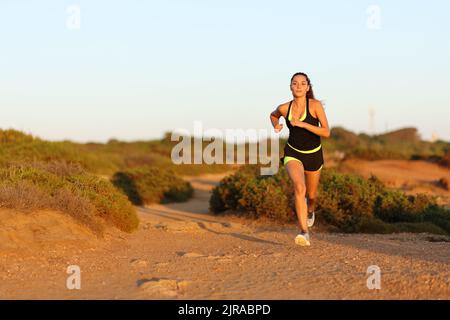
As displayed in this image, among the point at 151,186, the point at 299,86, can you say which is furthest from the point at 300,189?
the point at 151,186

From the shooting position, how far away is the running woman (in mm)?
7759

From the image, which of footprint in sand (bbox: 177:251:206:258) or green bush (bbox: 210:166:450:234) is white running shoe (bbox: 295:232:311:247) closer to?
footprint in sand (bbox: 177:251:206:258)

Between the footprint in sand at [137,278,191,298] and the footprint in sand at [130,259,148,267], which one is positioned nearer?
the footprint in sand at [137,278,191,298]

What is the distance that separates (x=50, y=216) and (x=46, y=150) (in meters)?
12.8

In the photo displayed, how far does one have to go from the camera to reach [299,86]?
7.95 metres

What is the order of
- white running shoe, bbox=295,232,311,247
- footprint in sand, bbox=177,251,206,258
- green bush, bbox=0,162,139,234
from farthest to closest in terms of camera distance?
1. green bush, bbox=0,162,139,234
2. white running shoe, bbox=295,232,311,247
3. footprint in sand, bbox=177,251,206,258

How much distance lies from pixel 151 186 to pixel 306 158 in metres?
10.2

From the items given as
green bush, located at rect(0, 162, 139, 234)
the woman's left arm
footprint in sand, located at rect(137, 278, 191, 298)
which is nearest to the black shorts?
the woman's left arm

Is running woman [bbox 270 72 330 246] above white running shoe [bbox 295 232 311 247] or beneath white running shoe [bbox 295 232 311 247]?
above

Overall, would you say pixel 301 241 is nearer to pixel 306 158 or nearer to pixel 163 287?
pixel 306 158

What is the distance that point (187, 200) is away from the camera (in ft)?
60.6

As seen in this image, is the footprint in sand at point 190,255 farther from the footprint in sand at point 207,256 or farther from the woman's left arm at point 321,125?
the woman's left arm at point 321,125

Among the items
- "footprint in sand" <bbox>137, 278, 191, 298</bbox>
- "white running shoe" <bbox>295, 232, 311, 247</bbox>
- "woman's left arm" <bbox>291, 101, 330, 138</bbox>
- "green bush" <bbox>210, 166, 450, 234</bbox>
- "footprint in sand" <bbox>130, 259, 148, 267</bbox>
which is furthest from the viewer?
"green bush" <bbox>210, 166, 450, 234</bbox>

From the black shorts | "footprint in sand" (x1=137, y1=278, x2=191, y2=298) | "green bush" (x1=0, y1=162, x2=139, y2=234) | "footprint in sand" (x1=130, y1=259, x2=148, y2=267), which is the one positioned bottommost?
"footprint in sand" (x1=130, y1=259, x2=148, y2=267)
